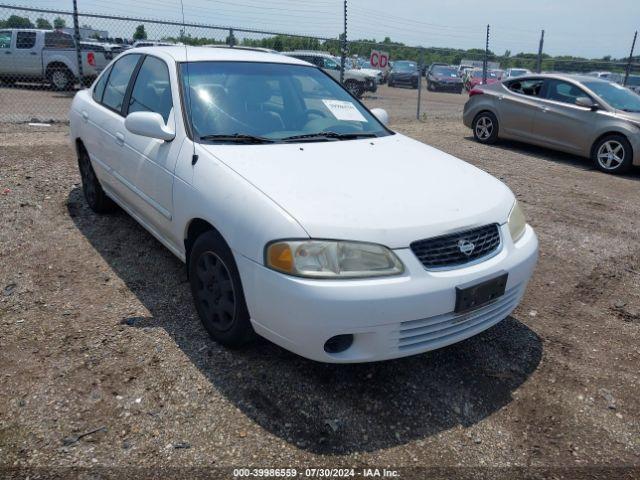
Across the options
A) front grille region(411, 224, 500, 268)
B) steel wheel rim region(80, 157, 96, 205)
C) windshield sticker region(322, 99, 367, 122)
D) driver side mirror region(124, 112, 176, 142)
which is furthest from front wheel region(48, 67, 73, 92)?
front grille region(411, 224, 500, 268)

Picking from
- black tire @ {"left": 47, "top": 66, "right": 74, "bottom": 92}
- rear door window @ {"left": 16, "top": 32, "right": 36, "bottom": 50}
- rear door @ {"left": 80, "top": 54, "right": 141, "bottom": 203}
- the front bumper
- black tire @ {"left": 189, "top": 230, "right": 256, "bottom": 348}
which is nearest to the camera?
the front bumper

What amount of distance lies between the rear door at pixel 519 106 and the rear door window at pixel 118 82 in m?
7.29

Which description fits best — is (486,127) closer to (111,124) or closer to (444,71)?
(111,124)

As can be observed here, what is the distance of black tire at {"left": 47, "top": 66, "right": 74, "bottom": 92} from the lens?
1462 centimetres

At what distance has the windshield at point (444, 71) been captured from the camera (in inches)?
1122

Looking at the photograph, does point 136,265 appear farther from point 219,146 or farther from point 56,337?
point 219,146

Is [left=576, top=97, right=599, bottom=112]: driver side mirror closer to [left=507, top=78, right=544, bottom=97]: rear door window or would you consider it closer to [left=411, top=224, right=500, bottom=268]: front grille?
[left=507, top=78, right=544, bottom=97]: rear door window


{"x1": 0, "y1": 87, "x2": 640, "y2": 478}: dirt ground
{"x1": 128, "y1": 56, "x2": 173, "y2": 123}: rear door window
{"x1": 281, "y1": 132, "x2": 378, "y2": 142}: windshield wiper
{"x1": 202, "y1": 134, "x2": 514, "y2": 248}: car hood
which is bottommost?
{"x1": 0, "y1": 87, "x2": 640, "y2": 478}: dirt ground

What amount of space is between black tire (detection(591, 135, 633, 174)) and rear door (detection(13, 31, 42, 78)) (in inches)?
549

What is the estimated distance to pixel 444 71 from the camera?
28562mm

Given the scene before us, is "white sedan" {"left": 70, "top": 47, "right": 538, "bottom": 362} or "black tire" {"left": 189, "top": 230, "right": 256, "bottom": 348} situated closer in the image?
"white sedan" {"left": 70, "top": 47, "right": 538, "bottom": 362}

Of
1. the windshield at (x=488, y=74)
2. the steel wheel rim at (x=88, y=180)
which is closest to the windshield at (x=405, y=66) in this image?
A: the windshield at (x=488, y=74)

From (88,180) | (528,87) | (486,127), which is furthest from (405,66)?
(88,180)

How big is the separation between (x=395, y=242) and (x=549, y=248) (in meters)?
3.07
